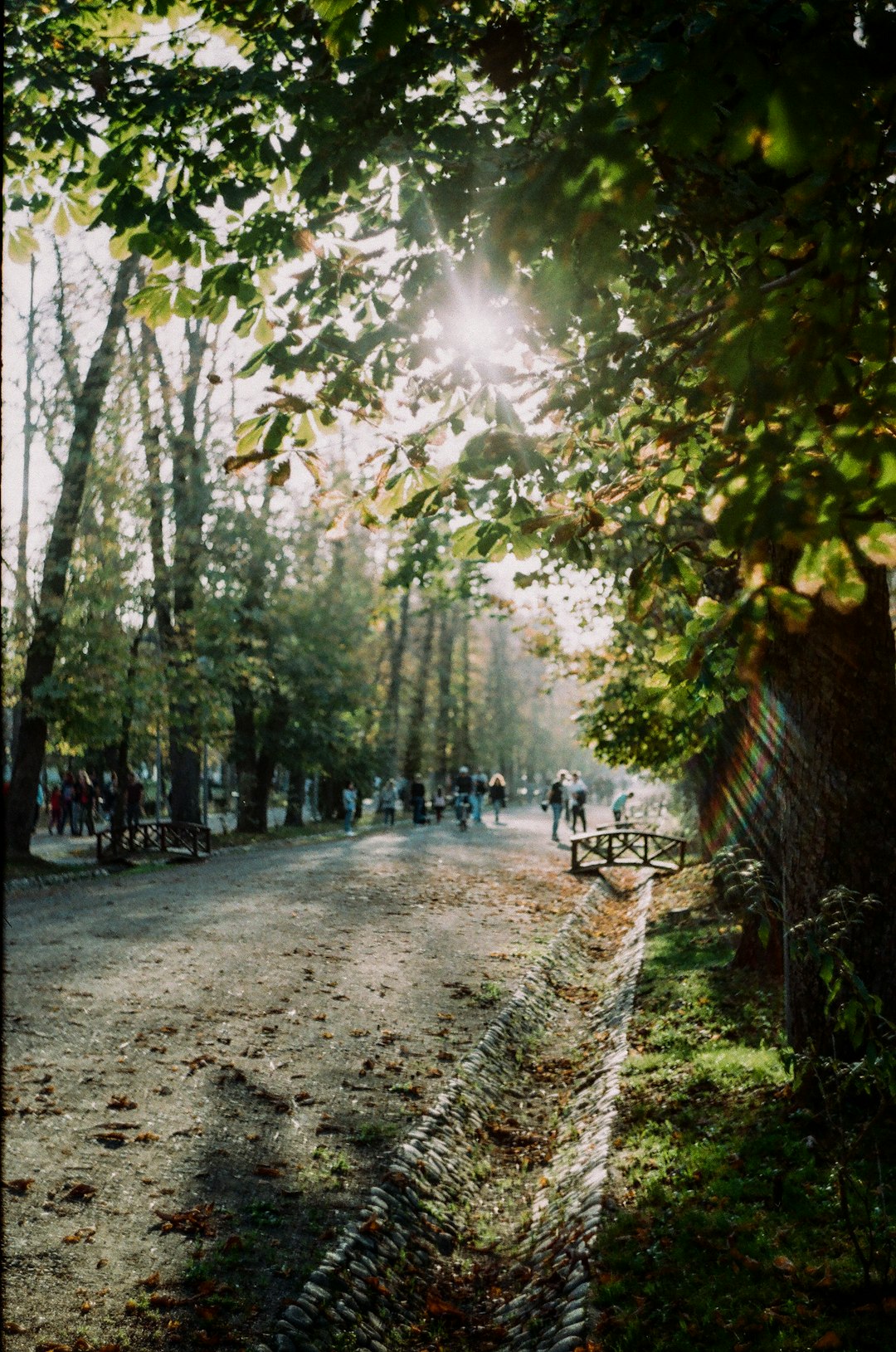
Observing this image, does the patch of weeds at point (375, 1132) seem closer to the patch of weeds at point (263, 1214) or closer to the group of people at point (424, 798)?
the patch of weeds at point (263, 1214)

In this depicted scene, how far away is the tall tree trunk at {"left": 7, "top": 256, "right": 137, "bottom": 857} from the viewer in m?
18.8

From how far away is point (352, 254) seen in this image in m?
4.93

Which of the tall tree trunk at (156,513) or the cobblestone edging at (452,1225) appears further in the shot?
the tall tree trunk at (156,513)

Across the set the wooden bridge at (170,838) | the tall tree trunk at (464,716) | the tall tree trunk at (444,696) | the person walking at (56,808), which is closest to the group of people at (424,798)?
the tall tree trunk at (444,696)

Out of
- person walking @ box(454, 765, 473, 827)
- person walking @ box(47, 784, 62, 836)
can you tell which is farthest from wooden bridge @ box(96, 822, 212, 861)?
person walking @ box(454, 765, 473, 827)

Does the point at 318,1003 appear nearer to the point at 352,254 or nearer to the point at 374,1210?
the point at 374,1210

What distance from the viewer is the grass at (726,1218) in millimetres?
4105

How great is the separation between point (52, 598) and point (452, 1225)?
51.0ft

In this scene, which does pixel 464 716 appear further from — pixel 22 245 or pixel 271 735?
pixel 22 245

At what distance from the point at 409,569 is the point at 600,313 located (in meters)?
10.0

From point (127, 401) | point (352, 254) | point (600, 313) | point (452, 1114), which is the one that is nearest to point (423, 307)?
point (352, 254)

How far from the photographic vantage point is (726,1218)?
496 cm

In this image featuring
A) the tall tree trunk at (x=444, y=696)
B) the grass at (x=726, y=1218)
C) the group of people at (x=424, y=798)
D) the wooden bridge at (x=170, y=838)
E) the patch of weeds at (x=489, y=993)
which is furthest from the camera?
the tall tree trunk at (x=444, y=696)

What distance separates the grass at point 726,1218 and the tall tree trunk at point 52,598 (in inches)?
570
